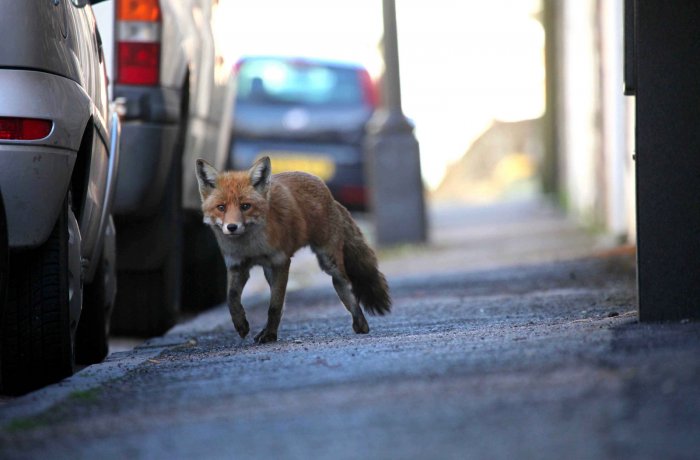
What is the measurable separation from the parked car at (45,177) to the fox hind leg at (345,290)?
115cm

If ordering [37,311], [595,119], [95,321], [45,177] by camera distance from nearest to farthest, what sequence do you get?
[45,177]
[37,311]
[95,321]
[595,119]

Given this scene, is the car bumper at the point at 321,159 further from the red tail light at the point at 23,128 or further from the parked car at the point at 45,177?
the red tail light at the point at 23,128

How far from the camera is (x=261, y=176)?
6.14 meters

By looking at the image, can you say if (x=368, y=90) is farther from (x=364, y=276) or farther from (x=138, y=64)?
(x=364, y=276)

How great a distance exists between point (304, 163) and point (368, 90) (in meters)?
1.31

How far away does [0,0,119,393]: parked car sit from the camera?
15.6 feet

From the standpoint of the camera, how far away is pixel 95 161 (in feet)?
18.9

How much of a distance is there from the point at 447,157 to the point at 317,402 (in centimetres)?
2692

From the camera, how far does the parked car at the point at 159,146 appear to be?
7.16 m

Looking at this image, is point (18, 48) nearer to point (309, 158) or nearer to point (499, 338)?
point (499, 338)

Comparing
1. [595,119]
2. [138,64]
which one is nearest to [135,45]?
[138,64]

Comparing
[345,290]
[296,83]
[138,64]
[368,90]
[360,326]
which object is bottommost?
[360,326]

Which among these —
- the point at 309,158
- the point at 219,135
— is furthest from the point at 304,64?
Answer: the point at 219,135

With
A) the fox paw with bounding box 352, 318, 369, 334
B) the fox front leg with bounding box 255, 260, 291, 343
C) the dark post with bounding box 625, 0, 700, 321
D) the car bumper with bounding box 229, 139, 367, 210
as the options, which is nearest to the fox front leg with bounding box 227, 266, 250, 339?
the fox front leg with bounding box 255, 260, 291, 343
